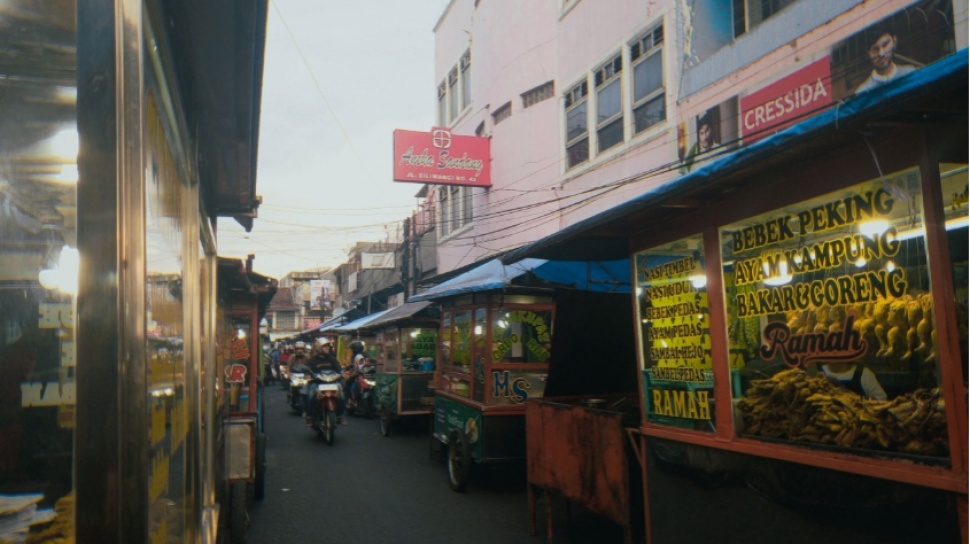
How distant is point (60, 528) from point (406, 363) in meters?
14.9

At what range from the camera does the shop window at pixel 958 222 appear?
364cm

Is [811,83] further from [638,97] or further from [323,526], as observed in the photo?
[323,526]

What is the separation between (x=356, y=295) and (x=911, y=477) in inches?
1678

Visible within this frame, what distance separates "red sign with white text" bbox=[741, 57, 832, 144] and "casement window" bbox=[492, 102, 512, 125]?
8652mm

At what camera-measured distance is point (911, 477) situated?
128 inches

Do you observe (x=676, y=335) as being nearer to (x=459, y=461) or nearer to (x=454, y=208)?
(x=459, y=461)

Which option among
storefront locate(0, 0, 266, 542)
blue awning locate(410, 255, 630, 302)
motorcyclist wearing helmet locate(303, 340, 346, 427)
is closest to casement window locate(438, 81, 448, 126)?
motorcyclist wearing helmet locate(303, 340, 346, 427)

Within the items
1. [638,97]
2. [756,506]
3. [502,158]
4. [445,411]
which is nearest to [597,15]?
[638,97]

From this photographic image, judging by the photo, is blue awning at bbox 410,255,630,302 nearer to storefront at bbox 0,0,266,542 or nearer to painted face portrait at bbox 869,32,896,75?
painted face portrait at bbox 869,32,896,75

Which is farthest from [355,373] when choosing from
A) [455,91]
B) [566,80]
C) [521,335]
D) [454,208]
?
[521,335]

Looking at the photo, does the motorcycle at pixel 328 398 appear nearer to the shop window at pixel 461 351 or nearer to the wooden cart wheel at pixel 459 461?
the shop window at pixel 461 351

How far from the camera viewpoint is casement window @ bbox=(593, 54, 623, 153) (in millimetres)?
13039

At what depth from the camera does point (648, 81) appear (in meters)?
12.2

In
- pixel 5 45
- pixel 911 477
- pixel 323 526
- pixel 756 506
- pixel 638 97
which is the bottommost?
pixel 323 526
